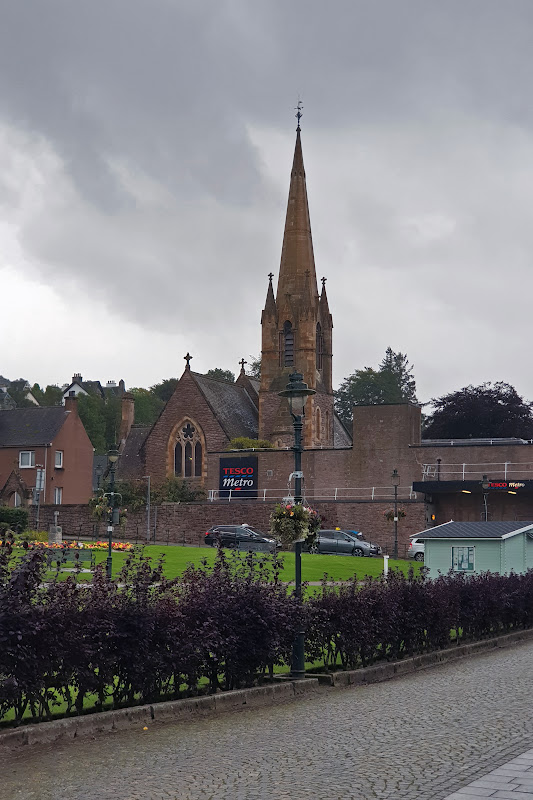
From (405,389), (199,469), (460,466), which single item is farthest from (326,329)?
(405,389)

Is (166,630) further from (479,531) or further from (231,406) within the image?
(231,406)

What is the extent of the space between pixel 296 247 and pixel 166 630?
229 feet

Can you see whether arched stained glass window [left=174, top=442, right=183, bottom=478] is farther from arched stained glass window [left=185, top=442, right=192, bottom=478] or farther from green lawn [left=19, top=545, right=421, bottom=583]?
green lawn [left=19, top=545, right=421, bottom=583]

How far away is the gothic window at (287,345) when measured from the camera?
8156cm

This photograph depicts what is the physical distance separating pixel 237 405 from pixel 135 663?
71.0 m

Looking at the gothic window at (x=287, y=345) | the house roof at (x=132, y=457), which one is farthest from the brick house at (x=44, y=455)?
the gothic window at (x=287, y=345)

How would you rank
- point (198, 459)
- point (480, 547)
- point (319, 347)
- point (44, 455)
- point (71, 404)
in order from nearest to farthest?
point (480, 547)
point (44, 455)
point (71, 404)
point (198, 459)
point (319, 347)

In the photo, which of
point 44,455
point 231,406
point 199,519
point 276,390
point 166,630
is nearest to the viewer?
point 166,630

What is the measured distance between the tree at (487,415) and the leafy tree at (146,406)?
5267 centimetres

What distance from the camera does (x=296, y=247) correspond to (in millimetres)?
81500

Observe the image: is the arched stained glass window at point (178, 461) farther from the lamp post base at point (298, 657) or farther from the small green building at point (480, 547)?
the lamp post base at point (298, 657)

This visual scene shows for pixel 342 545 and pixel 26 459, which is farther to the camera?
pixel 26 459

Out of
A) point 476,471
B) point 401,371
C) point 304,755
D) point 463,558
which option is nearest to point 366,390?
point 401,371

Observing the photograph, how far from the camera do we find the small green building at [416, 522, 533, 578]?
34812 millimetres
